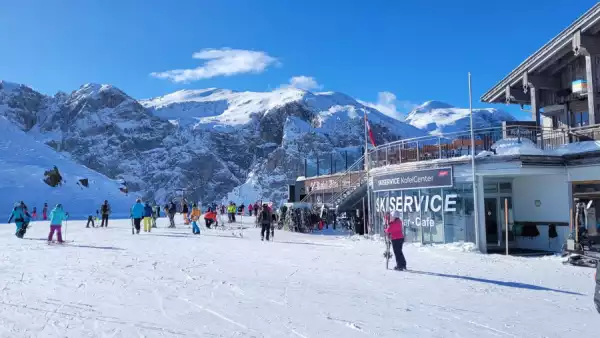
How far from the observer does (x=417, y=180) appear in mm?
18703

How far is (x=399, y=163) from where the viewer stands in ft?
66.0

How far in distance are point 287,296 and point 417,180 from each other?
11.0 metres

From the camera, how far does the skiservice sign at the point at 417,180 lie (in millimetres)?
17688

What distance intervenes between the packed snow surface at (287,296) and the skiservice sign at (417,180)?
3.45 m

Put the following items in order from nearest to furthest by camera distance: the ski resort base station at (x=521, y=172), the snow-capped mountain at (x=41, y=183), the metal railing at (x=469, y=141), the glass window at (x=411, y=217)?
the ski resort base station at (x=521, y=172) < the metal railing at (x=469, y=141) < the glass window at (x=411, y=217) < the snow-capped mountain at (x=41, y=183)

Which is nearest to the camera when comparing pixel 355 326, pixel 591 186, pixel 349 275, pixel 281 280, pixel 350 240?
pixel 355 326

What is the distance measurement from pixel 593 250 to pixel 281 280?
9859 millimetres

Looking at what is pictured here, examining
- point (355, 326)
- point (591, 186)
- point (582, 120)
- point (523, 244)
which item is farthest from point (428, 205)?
point (355, 326)

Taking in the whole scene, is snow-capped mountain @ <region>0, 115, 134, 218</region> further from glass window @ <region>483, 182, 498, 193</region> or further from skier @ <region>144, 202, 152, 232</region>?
glass window @ <region>483, 182, 498, 193</region>

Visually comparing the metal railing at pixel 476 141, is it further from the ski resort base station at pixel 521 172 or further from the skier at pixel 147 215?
the skier at pixel 147 215

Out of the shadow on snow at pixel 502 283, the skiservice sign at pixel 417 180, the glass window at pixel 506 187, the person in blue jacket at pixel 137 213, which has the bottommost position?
the shadow on snow at pixel 502 283

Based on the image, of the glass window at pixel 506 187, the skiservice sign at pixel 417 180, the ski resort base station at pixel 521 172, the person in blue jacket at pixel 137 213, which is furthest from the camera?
the person in blue jacket at pixel 137 213

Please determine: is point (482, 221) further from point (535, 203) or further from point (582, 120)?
point (582, 120)

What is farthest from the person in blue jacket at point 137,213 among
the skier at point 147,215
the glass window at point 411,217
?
the glass window at point 411,217
